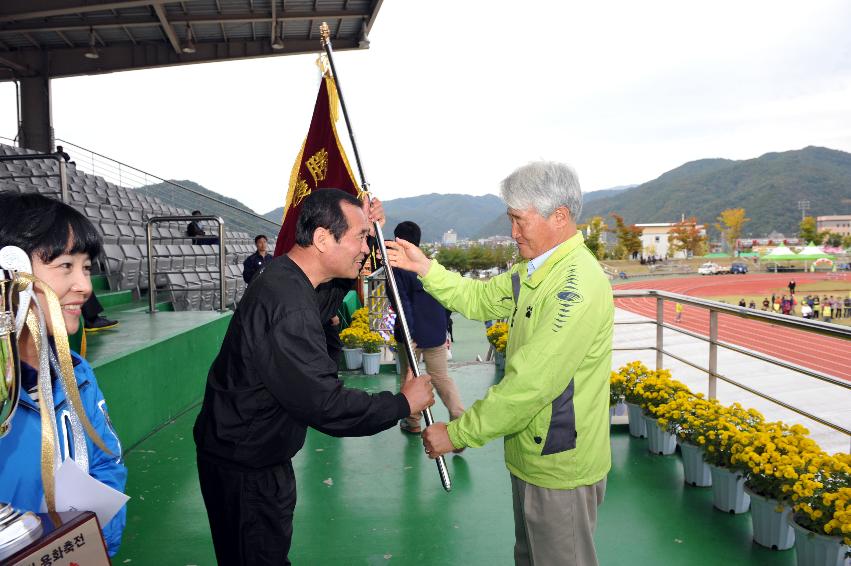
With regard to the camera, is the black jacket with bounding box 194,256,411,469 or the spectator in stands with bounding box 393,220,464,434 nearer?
the black jacket with bounding box 194,256,411,469

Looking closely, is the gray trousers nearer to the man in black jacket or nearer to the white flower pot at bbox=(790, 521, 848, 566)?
the man in black jacket

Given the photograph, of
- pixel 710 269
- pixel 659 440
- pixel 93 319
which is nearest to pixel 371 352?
pixel 93 319

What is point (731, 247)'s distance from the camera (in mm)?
112062

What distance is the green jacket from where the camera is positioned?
1.55m

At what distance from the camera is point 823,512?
2299 millimetres

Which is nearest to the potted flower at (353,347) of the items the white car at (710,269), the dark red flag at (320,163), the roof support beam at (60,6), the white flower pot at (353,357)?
the white flower pot at (353,357)

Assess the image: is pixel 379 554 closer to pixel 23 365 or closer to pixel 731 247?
pixel 23 365

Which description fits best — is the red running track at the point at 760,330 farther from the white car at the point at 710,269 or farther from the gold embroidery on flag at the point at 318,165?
the gold embroidery on flag at the point at 318,165

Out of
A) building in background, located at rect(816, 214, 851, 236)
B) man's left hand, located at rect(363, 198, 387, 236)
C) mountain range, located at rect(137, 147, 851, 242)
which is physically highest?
mountain range, located at rect(137, 147, 851, 242)

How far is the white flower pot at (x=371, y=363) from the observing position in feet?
20.8

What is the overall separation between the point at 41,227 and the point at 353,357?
17.9 ft

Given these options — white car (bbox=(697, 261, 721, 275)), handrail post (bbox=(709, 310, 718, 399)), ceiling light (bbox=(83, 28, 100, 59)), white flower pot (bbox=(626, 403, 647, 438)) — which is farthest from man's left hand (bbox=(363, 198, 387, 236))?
white car (bbox=(697, 261, 721, 275))

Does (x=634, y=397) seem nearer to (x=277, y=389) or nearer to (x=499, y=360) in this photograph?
(x=499, y=360)

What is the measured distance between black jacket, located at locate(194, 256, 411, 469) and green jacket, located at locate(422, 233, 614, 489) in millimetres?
323
